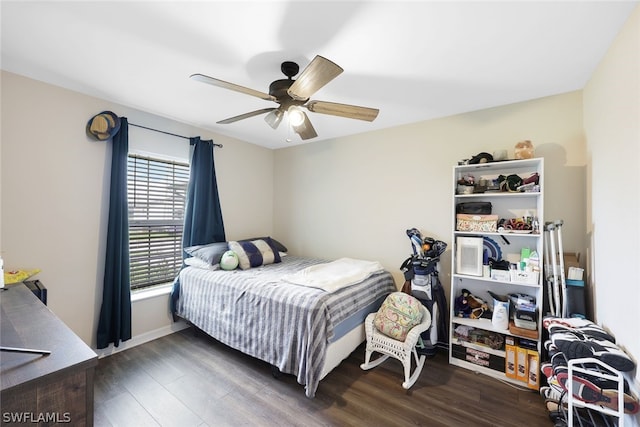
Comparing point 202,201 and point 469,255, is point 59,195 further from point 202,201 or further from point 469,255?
point 469,255

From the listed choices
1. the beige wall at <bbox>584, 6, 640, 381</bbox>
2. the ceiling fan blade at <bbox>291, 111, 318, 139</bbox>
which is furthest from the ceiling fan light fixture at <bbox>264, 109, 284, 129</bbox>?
the beige wall at <bbox>584, 6, 640, 381</bbox>

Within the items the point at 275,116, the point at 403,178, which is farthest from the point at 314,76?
the point at 403,178

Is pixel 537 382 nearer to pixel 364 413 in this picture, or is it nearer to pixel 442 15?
pixel 364 413

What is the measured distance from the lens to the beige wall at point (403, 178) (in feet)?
7.48

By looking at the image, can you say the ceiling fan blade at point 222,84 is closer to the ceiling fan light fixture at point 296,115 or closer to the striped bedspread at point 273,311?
the ceiling fan light fixture at point 296,115

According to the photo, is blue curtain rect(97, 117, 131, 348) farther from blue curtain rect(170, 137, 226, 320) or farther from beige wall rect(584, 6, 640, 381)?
beige wall rect(584, 6, 640, 381)

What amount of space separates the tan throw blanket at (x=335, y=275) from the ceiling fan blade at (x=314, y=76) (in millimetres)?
1542

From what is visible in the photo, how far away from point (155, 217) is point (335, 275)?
2153 millimetres

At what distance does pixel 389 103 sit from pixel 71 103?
2.92 m

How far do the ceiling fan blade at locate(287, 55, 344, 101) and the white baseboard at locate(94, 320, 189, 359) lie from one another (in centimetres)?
289

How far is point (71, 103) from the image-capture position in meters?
2.33

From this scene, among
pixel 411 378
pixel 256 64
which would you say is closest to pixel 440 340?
pixel 411 378

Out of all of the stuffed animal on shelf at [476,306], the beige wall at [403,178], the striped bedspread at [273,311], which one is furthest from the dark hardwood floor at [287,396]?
the beige wall at [403,178]

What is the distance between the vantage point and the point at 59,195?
7.47 ft
